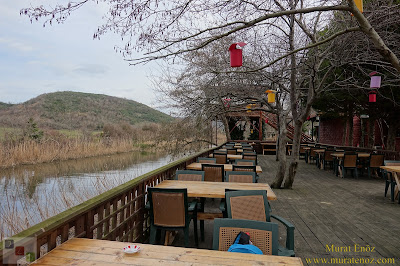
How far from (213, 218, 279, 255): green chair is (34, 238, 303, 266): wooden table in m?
0.30

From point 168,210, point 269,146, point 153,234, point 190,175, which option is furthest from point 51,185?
Result: point 269,146

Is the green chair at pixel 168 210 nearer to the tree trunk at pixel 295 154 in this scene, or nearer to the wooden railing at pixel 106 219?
the wooden railing at pixel 106 219

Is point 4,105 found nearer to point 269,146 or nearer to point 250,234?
point 269,146

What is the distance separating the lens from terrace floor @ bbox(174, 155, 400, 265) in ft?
11.9

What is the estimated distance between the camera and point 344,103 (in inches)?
567

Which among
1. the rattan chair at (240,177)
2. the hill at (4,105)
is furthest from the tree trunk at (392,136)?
the hill at (4,105)

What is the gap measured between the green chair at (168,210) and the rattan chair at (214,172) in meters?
2.25

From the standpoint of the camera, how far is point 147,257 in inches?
68.9

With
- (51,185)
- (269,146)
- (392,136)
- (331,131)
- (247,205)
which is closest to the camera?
(247,205)

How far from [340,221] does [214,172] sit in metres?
2.23

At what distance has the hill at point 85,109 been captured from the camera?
5394 cm

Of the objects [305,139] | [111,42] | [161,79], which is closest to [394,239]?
[111,42]

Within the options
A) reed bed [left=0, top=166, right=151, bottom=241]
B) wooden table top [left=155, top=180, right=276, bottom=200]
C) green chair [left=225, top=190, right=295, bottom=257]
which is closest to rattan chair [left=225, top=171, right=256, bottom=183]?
wooden table top [left=155, top=180, right=276, bottom=200]

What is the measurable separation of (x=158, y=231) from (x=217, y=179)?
7.18ft
